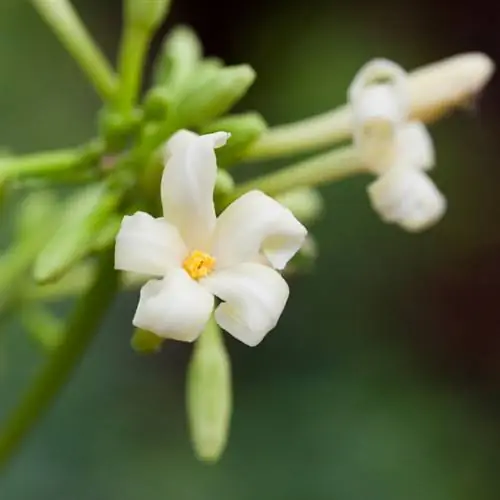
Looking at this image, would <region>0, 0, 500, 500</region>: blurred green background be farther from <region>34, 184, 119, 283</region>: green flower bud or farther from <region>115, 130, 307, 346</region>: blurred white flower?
<region>115, 130, 307, 346</region>: blurred white flower

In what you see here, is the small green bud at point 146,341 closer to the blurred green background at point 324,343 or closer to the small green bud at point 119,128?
the small green bud at point 119,128

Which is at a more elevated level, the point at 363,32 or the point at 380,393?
the point at 363,32

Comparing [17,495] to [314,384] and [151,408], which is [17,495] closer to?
[151,408]

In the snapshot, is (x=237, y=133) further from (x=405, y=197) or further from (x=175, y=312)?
(x=175, y=312)

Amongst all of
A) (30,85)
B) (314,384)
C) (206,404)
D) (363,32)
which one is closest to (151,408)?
(314,384)

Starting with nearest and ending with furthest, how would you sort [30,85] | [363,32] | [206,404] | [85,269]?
[206,404] < [85,269] < [30,85] < [363,32]

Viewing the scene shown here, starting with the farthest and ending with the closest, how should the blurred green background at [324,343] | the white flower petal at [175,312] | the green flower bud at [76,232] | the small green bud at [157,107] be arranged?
1. the blurred green background at [324,343]
2. the small green bud at [157,107]
3. the green flower bud at [76,232]
4. the white flower petal at [175,312]

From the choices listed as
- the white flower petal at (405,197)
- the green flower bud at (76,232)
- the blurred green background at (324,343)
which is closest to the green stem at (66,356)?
the green flower bud at (76,232)

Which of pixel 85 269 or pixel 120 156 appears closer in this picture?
pixel 120 156
